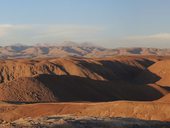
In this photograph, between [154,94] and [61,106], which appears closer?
[61,106]

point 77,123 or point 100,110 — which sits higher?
point 77,123

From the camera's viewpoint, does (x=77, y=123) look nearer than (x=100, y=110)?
Yes

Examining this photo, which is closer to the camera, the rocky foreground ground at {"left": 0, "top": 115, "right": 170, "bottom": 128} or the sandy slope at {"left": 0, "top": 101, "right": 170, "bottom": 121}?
the rocky foreground ground at {"left": 0, "top": 115, "right": 170, "bottom": 128}

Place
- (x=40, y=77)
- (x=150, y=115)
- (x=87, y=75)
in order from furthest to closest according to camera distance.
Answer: (x=87, y=75) < (x=40, y=77) < (x=150, y=115)

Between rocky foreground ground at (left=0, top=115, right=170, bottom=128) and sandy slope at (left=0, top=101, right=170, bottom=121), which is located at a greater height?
rocky foreground ground at (left=0, top=115, right=170, bottom=128)

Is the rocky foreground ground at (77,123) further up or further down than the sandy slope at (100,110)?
further up

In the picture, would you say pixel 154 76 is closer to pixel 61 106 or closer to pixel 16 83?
pixel 16 83

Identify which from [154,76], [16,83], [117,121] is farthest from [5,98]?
[154,76]

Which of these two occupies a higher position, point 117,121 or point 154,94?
point 117,121

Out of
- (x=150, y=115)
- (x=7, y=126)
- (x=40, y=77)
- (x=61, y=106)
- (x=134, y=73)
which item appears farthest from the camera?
(x=134, y=73)

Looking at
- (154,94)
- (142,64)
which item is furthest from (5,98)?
(142,64)

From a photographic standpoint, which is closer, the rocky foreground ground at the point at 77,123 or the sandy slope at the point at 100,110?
the rocky foreground ground at the point at 77,123
